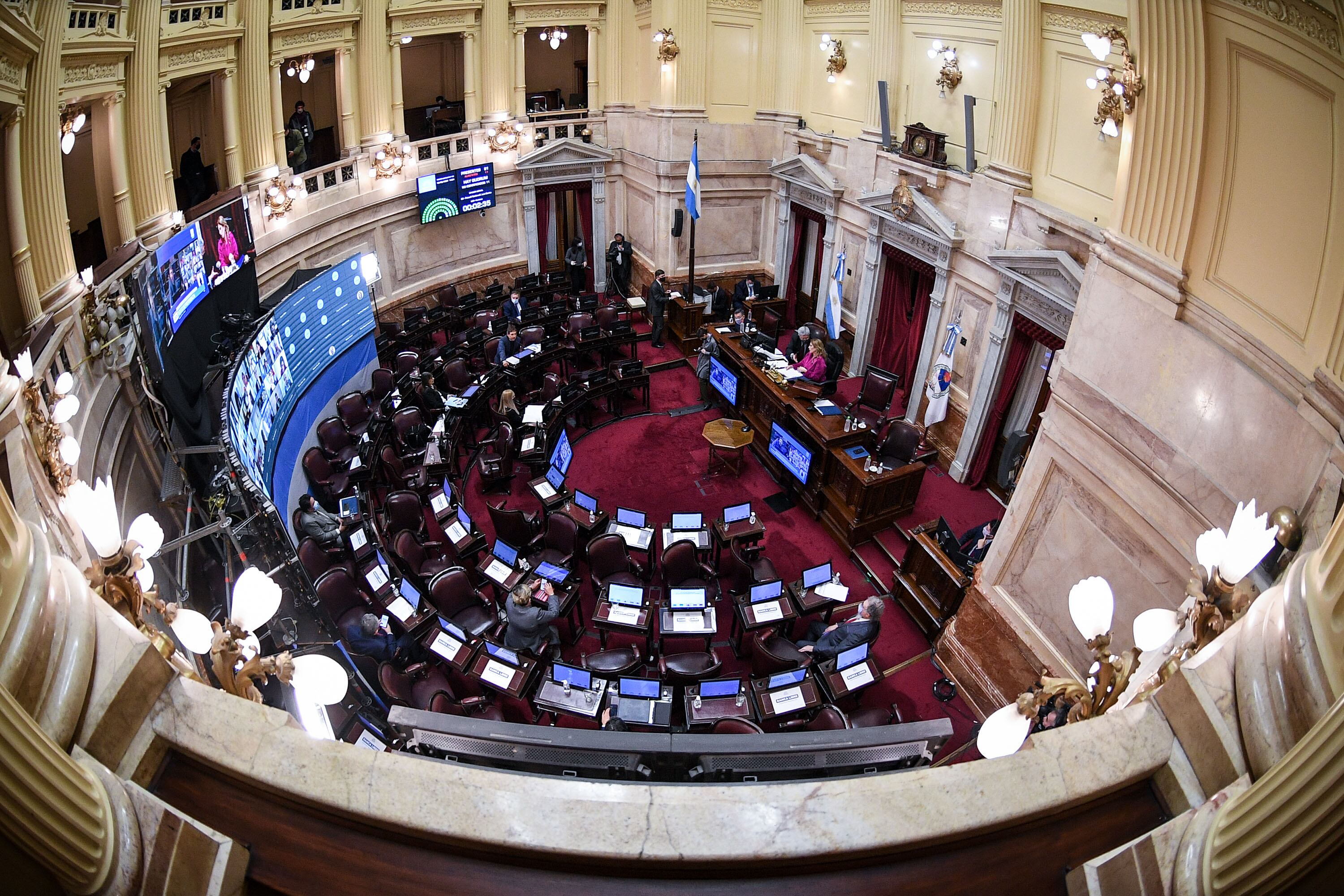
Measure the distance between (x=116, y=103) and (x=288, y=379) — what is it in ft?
12.2

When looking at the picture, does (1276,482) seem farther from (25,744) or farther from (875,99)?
(875,99)

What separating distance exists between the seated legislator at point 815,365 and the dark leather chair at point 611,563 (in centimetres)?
506

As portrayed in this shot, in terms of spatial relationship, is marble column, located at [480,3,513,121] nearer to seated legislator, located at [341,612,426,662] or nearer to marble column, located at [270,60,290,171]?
marble column, located at [270,60,290,171]

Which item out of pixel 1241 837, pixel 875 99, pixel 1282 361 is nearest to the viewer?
pixel 1241 837

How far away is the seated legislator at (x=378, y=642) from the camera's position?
276 inches

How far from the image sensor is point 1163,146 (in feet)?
17.0

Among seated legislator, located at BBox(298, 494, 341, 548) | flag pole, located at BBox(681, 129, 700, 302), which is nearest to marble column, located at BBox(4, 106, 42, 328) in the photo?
seated legislator, located at BBox(298, 494, 341, 548)

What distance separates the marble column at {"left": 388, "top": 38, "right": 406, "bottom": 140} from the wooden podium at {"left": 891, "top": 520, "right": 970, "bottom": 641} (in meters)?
12.4

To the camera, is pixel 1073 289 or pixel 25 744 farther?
pixel 1073 289

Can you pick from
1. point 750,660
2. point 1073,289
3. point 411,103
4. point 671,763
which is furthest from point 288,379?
point 411,103

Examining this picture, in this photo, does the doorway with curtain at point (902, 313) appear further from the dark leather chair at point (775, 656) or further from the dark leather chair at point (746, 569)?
the dark leather chair at point (775, 656)

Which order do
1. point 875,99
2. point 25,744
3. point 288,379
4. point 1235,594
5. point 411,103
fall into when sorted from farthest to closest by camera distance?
point 411,103 → point 875,99 → point 288,379 → point 1235,594 → point 25,744

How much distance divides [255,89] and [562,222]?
313 inches

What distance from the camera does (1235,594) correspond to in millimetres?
3555
